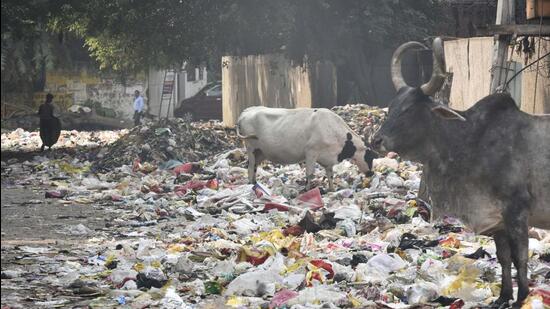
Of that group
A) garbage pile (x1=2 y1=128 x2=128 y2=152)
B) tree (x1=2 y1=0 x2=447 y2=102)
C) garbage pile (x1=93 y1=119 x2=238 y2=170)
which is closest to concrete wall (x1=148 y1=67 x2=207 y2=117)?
garbage pile (x1=2 y1=128 x2=128 y2=152)

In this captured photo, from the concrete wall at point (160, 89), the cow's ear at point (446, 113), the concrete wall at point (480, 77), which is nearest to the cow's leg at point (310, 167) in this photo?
the concrete wall at point (480, 77)

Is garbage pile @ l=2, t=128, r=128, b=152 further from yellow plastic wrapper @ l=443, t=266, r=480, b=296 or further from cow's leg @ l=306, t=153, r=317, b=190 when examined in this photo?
yellow plastic wrapper @ l=443, t=266, r=480, b=296

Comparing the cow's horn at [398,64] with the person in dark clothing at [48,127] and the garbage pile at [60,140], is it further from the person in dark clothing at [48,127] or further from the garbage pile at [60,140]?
the garbage pile at [60,140]

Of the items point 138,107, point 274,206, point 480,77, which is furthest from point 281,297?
point 138,107

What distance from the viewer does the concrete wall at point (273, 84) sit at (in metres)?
25.4

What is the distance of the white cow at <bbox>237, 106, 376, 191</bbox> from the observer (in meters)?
13.9

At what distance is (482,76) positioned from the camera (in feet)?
52.3

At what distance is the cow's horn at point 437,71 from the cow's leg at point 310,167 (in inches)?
278

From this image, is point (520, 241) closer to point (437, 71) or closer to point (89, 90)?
point (437, 71)

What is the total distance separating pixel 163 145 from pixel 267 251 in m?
10.8

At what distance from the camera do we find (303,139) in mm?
14164

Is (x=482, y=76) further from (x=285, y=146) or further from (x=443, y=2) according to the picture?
(x=443, y=2)

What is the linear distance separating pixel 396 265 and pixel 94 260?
8.45 ft

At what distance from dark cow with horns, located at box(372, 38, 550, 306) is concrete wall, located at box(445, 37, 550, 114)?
6657 mm
